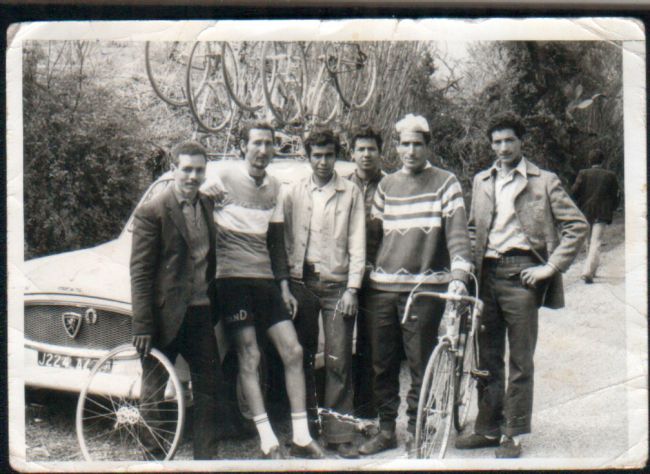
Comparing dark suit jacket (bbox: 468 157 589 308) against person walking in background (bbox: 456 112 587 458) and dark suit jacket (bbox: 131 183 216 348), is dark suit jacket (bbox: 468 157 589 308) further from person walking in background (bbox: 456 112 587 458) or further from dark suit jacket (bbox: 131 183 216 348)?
dark suit jacket (bbox: 131 183 216 348)

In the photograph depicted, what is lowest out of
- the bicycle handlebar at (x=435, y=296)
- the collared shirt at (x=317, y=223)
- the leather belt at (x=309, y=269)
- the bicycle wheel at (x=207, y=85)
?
the bicycle handlebar at (x=435, y=296)

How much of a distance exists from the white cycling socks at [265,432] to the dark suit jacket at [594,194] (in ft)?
4.57

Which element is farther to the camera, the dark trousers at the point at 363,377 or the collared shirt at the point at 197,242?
the dark trousers at the point at 363,377

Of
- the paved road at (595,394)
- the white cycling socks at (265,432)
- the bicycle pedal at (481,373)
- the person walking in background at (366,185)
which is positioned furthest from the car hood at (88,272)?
the bicycle pedal at (481,373)

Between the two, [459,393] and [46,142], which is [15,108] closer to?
[46,142]

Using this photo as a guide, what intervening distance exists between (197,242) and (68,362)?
0.63m

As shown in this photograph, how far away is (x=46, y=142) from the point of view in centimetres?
275

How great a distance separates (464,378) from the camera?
2.78 meters

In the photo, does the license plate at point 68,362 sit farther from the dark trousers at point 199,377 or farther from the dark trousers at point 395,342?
the dark trousers at point 395,342

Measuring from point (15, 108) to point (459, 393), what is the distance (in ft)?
6.40

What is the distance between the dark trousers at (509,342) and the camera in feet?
8.84

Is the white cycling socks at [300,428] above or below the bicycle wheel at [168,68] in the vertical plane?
below

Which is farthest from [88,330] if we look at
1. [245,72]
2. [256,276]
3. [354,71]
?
[354,71]

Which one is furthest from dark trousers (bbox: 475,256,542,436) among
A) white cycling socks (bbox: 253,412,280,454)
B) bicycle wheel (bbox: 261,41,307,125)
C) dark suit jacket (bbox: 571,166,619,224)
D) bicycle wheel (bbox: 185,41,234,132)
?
bicycle wheel (bbox: 185,41,234,132)
